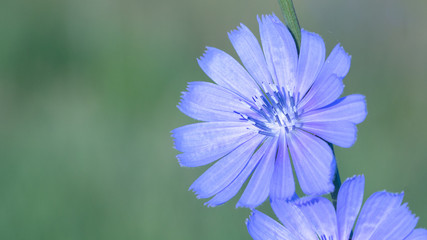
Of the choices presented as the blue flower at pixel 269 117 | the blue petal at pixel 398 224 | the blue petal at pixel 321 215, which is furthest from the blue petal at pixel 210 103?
the blue petal at pixel 398 224

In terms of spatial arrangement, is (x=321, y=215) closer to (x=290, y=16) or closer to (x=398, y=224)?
(x=398, y=224)

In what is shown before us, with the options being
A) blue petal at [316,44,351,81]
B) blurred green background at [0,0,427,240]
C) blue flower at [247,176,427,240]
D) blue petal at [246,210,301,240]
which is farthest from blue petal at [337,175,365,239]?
blurred green background at [0,0,427,240]

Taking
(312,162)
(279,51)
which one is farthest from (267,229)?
(279,51)

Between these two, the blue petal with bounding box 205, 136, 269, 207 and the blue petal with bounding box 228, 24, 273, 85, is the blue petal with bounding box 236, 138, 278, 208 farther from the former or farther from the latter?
the blue petal with bounding box 228, 24, 273, 85

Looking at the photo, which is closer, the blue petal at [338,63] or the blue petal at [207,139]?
the blue petal at [338,63]

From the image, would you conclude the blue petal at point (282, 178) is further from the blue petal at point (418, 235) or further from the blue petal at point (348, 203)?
the blue petal at point (418, 235)

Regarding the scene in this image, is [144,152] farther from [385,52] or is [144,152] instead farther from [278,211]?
[278,211]
